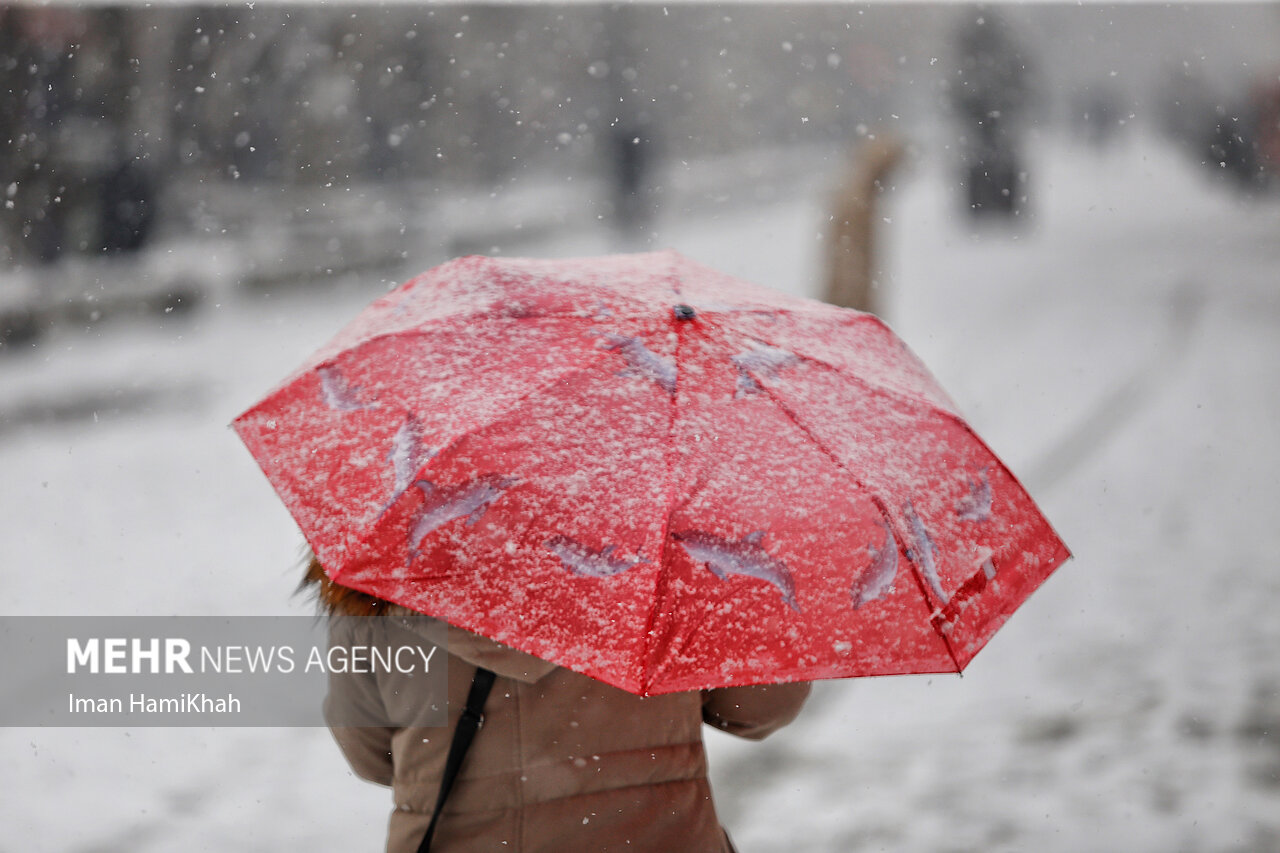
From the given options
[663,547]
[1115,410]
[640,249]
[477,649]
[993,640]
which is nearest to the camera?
[663,547]

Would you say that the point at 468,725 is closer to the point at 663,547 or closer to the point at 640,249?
the point at 663,547

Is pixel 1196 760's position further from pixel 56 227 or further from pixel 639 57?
→ pixel 639 57

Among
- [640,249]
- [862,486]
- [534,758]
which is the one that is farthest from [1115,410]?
[640,249]

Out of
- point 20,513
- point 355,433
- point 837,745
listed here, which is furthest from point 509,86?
point 355,433

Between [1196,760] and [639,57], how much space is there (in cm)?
3525

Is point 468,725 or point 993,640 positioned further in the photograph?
point 993,640

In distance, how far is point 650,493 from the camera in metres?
1.59

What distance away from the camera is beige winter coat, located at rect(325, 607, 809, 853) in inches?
66.8

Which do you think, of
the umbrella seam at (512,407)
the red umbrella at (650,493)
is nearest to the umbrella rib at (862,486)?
the red umbrella at (650,493)

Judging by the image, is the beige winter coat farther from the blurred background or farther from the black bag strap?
the blurred background

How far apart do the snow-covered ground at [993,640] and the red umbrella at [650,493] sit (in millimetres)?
2226

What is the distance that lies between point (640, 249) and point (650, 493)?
18.2 m

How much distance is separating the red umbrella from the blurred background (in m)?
2.23

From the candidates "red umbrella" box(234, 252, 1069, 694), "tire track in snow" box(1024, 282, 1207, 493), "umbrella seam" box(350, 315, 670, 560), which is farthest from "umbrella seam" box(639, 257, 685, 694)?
"tire track in snow" box(1024, 282, 1207, 493)
